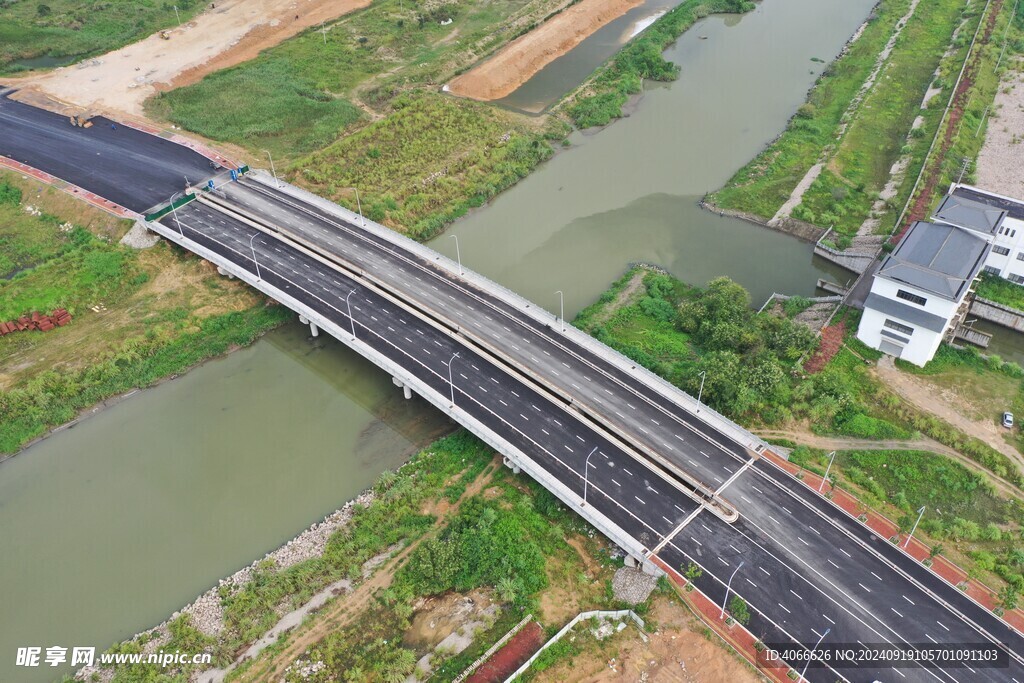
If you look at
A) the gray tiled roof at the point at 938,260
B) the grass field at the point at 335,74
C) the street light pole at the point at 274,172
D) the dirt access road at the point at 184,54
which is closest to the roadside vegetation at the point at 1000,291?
the gray tiled roof at the point at 938,260

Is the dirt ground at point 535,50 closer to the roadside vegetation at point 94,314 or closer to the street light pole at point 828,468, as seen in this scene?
the roadside vegetation at point 94,314

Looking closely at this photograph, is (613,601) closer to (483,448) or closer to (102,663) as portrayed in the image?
(483,448)

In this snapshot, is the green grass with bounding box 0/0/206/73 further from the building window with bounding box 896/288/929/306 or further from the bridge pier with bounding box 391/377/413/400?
the building window with bounding box 896/288/929/306

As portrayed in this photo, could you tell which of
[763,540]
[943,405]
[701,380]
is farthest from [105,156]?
[943,405]

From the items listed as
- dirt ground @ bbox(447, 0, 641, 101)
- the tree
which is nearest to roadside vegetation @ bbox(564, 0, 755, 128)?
dirt ground @ bbox(447, 0, 641, 101)

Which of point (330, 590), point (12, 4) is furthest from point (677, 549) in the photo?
point (12, 4)
